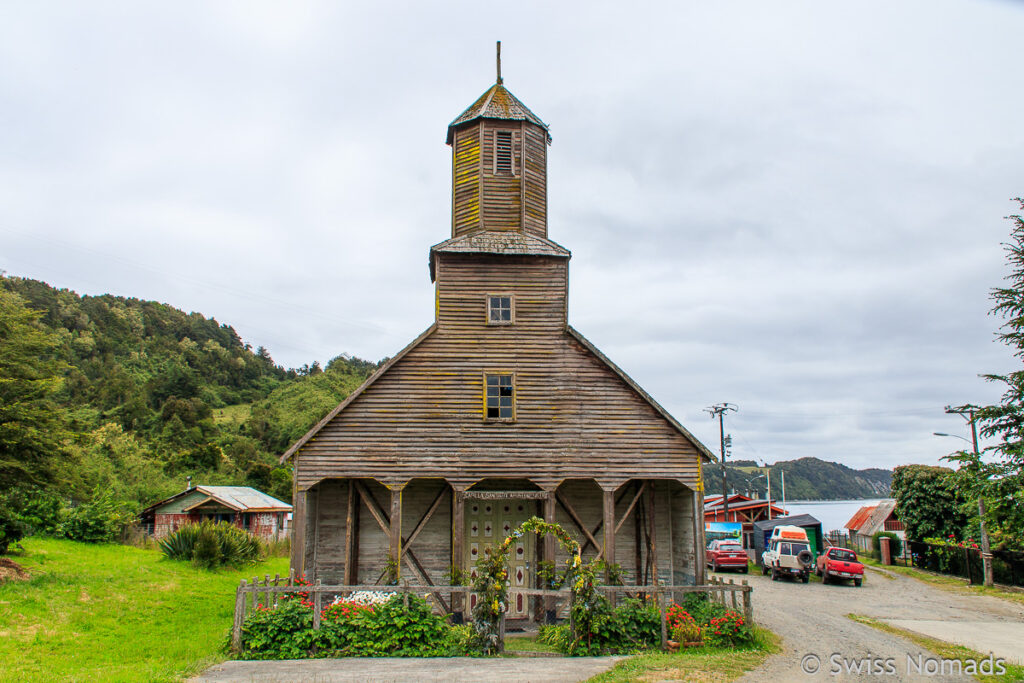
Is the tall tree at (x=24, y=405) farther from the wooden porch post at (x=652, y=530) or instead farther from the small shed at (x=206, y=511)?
the small shed at (x=206, y=511)

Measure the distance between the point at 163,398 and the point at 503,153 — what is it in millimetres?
71544

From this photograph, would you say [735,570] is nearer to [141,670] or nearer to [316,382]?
[141,670]

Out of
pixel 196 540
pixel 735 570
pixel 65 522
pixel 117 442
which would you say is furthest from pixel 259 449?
pixel 735 570

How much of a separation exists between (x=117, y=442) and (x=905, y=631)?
52.1 meters

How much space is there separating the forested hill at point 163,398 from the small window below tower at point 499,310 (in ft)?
41.5

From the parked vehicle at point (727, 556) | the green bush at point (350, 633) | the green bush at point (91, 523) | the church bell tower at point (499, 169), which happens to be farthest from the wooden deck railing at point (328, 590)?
the green bush at point (91, 523)

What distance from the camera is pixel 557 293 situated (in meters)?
16.5

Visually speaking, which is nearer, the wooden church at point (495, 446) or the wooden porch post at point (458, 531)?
the wooden porch post at point (458, 531)

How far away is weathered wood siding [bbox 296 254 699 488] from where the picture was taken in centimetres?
1491

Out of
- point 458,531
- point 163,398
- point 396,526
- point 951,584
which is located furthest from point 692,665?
point 163,398

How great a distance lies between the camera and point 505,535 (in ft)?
54.3

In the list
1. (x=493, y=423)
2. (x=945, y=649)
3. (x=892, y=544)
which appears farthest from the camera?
(x=892, y=544)

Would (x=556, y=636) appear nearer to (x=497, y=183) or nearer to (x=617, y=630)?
(x=617, y=630)

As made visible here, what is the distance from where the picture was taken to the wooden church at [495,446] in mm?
14953
